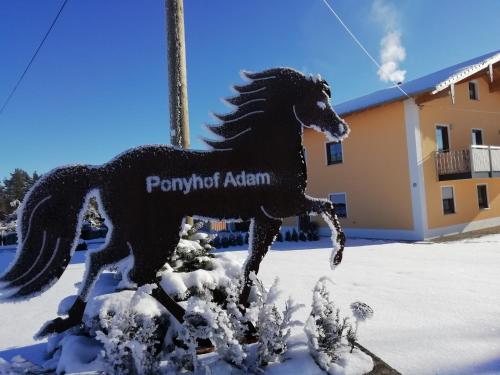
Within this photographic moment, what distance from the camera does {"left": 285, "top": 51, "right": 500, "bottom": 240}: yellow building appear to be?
15.0m

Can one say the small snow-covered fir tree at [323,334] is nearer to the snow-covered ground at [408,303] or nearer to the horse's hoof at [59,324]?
the snow-covered ground at [408,303]

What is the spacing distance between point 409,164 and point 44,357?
1442 centimetres

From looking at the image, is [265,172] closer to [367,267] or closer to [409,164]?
[367,267]

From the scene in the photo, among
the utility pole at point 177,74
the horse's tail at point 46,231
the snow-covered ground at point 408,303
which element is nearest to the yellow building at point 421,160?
the snow-covered ground at point 408,303

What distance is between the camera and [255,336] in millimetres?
4121

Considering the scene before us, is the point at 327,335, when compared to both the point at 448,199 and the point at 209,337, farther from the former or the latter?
the point at 448,199

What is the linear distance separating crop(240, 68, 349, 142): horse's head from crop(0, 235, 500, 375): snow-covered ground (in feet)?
8.51

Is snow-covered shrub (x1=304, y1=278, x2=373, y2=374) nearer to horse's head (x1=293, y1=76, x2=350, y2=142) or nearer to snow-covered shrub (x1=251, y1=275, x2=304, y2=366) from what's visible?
snow-covered shrub (x1=251, y1=275, x2=304, y2=366)

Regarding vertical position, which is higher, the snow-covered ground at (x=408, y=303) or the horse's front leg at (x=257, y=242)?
the horse's front leg at (x=257, y=242)

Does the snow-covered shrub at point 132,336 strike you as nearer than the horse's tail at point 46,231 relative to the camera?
Yes

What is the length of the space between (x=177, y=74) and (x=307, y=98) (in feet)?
9.24

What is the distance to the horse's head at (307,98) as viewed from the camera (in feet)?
13.8

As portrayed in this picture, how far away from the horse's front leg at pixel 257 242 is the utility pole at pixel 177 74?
2.66 metres

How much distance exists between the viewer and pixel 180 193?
152 inches
